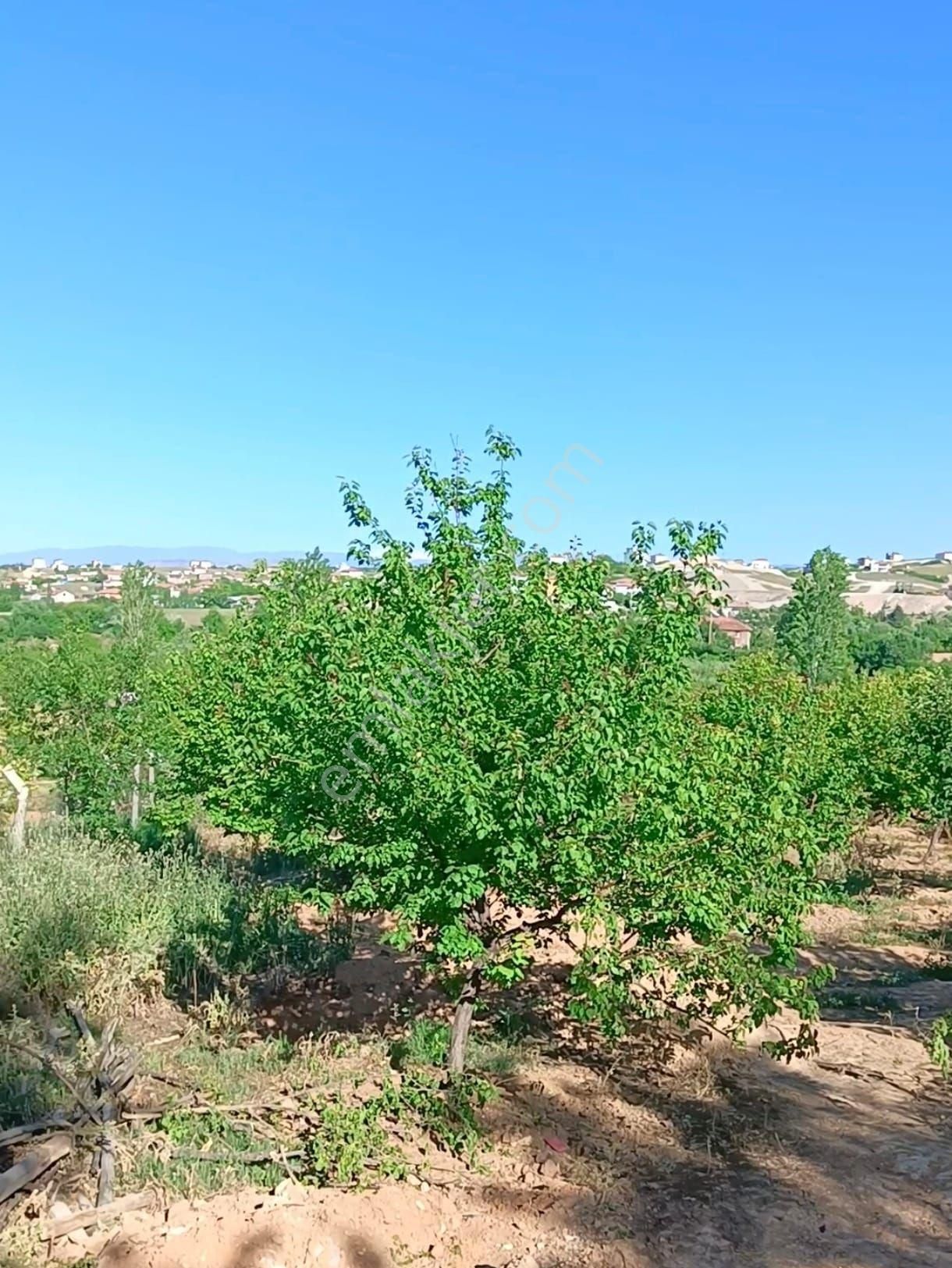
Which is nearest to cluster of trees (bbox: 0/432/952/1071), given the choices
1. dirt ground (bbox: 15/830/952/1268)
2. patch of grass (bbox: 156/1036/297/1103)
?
dirt ground (bbox: 15/830/952/1268)

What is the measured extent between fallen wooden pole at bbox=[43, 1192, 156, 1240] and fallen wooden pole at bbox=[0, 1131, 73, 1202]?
0.33 meters

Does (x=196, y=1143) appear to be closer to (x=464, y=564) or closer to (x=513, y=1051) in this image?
(x=513, y=1051)

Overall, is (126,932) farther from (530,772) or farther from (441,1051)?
(530,772)

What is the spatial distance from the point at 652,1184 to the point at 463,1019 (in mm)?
1952

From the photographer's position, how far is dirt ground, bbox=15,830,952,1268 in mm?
5879

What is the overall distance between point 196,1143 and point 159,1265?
4.44 ft

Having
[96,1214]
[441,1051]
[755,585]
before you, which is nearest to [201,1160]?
[96,1214]

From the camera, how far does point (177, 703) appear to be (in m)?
15.6

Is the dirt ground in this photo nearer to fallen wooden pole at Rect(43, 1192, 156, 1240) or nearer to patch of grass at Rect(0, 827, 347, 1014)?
fallen wooden pole at Rect(43, 1192, 156, 1240)

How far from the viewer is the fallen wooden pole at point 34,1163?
5.72 metres

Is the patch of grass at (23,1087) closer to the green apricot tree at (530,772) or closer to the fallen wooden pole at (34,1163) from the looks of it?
the fallen wooden pole at (34,1163)

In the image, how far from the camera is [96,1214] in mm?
5863

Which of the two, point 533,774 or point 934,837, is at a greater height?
point 533,774

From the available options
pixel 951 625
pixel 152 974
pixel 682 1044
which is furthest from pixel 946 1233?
pixel 951 625
